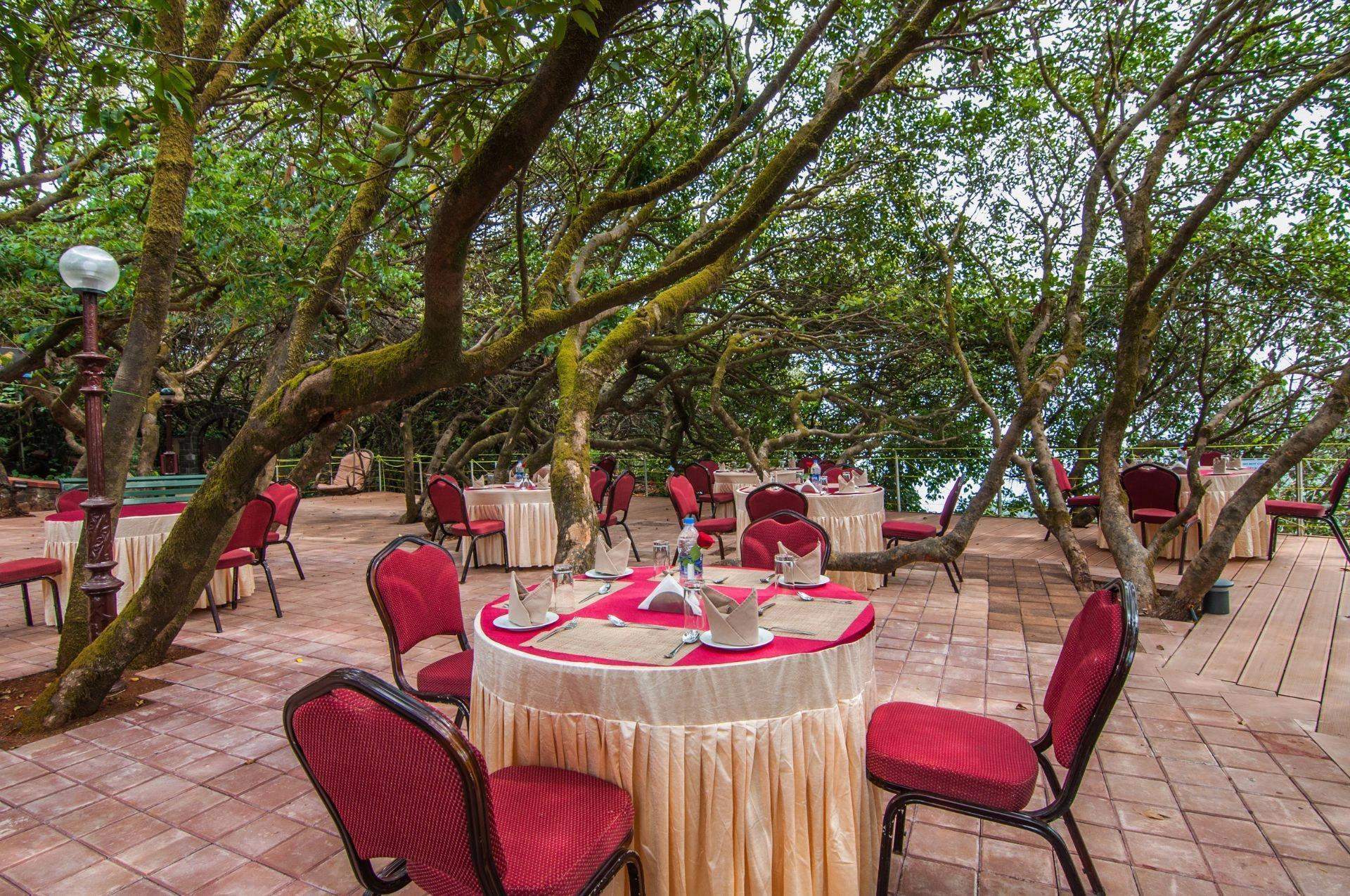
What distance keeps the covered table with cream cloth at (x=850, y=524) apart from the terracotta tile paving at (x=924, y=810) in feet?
3.52

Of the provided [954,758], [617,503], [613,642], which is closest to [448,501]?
[617,503]

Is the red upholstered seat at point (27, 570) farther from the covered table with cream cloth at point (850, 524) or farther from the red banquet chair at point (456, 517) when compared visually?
the covered table with cream cloth at point (850, 524)

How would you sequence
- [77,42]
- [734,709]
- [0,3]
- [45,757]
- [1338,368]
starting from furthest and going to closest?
[1338,368], [77,42], [45,757], [0,3], [734,709]

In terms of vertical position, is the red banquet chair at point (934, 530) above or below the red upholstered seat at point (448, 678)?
above

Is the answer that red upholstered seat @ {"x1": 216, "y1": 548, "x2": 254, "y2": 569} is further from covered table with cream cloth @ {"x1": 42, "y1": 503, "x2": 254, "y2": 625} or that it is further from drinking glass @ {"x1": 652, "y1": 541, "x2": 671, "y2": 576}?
drinking glass @ {"x1": 652, "y1": 541, "x2": 671, "y2": 576}

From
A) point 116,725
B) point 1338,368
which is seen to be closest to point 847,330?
point 1338,368

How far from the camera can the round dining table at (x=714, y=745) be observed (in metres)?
1.55

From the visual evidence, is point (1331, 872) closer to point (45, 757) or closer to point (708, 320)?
point (45, 757)

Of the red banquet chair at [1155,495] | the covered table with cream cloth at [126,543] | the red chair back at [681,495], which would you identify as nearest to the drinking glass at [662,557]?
the red chair back at [681,495]

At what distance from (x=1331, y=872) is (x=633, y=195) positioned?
3126mm

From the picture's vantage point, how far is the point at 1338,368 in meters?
7.59

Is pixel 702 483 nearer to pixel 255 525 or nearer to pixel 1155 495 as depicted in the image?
pixel 1155 495

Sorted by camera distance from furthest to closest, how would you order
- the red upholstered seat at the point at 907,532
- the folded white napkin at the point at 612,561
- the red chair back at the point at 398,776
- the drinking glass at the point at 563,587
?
the red upholstered seat at the point at 907,532, the folded white napkin at the point at 612,561, the drinking glass at the point at 563,587, the red chair back at the point at 398,776

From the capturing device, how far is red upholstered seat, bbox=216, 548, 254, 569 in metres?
4.76
